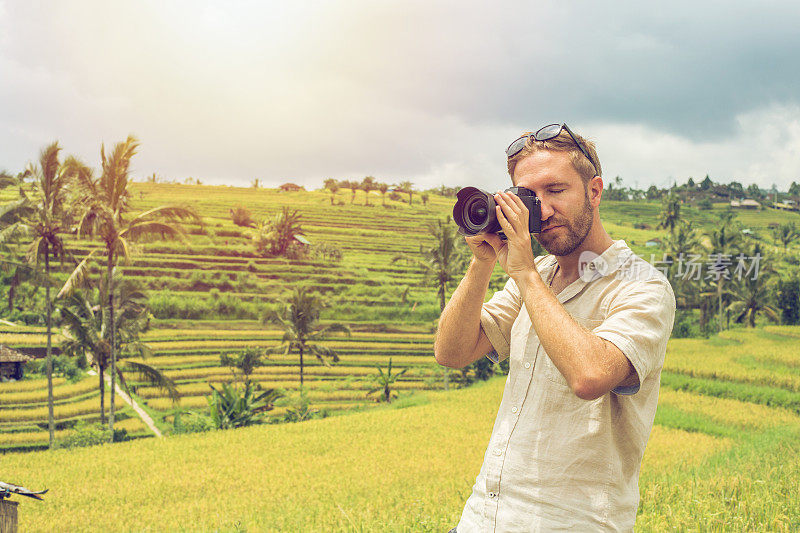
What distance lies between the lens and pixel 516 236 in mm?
1070

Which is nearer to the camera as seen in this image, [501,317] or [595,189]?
[595,189]

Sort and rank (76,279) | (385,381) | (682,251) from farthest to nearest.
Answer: (682,251) < (385,381) < (76,279)

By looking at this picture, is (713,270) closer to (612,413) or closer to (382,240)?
(382,240)

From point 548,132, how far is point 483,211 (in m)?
0.21

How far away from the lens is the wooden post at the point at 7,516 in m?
2.73

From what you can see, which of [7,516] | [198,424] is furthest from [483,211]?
[198,424]

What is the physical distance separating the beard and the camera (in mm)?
38

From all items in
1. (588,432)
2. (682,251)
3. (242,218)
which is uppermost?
(242,218)

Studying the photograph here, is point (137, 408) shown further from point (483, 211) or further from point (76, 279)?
point (483, 211)

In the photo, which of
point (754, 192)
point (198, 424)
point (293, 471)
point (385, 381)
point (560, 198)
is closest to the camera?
point (560, 198)

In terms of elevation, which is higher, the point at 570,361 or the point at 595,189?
the point at 595,189

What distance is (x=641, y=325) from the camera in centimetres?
102

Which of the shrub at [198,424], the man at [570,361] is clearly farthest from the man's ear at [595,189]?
the shrub at [198,424]

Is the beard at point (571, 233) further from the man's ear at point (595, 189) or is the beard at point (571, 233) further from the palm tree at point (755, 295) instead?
the palm tree at point (755, 295)
